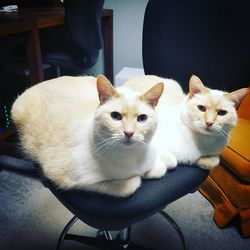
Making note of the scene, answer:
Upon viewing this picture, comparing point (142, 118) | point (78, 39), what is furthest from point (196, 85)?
point (78, 39)

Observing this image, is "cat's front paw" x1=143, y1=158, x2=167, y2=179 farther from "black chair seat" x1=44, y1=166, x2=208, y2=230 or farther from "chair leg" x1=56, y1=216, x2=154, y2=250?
"chair leg" x1=56, y1=216, x2=154, y2=250

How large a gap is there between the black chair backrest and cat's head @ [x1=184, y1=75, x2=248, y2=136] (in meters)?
0.26

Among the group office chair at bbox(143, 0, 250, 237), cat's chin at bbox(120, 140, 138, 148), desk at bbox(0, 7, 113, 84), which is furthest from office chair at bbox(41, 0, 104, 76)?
cat's chin at bbox(120, 140, 138, 148)

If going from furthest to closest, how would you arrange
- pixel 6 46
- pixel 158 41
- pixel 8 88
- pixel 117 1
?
1. pixel 117 1
2. pixel 6 46
3. pixel 8 88
4. pixel 158 41

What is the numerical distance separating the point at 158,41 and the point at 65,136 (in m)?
0.61

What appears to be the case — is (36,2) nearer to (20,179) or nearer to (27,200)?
(20,179)

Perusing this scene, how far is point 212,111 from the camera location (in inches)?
29.9

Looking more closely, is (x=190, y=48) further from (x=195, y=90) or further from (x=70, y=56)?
(x=70, y=56)

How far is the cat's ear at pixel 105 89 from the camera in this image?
63 centimetres

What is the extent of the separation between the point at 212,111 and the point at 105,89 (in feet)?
1.00

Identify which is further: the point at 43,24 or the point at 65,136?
the point at 43,24

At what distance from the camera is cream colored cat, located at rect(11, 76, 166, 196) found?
636mm

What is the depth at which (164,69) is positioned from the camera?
1186mm

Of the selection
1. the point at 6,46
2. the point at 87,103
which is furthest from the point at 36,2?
the point at 87,103
